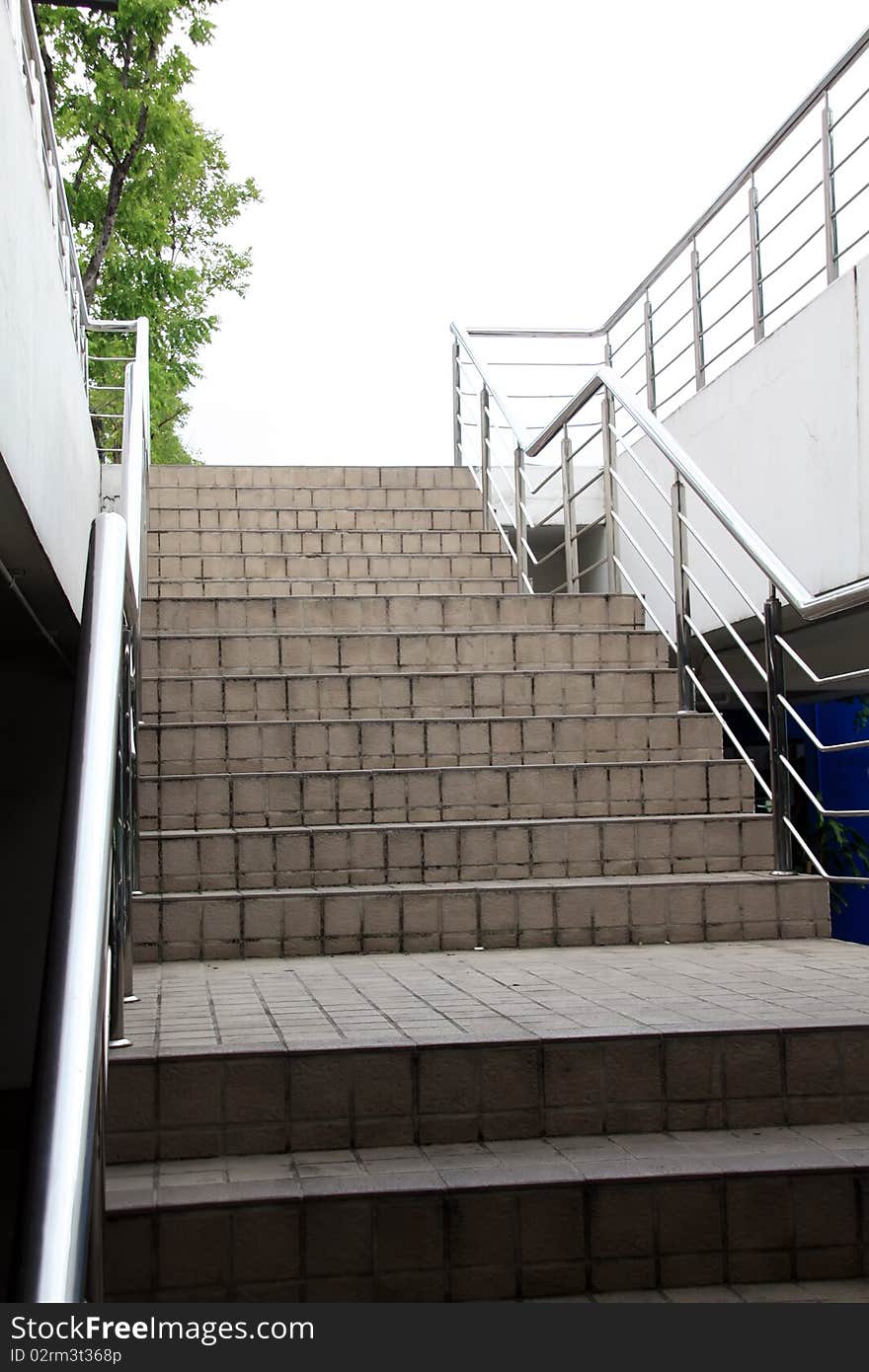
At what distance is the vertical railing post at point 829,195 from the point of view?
18.3ft

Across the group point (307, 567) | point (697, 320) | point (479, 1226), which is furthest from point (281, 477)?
point (479, 1226)

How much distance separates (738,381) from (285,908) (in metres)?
3.97

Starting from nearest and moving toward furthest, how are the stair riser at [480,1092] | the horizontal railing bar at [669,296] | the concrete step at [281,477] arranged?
the stair riser at [480,1092] → the horizontal railing bar at [669,296] → the concrete step at [281,477]

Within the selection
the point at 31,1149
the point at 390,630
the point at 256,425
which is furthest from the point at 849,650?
the point at 256,425

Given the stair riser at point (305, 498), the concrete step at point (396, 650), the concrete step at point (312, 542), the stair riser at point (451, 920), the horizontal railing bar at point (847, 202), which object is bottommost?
the stair riser at point (451, 920)

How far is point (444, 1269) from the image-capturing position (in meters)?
2.26

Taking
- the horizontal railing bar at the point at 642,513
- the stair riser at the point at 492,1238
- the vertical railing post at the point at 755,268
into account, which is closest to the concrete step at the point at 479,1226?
the stair riser at the point at 492,1238

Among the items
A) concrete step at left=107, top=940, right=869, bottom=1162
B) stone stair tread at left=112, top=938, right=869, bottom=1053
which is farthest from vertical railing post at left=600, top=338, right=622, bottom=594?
concrete step at left=107, top=940, right=869, bottom=1162

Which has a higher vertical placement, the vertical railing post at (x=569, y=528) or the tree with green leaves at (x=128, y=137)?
the tree with green leaves at (x=128, y=137)

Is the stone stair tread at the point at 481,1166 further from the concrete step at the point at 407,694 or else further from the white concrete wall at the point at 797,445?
the white concrete wall at the point at 797,445

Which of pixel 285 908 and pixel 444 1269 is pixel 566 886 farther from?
pixel 444 1269

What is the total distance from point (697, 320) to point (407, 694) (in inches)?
129

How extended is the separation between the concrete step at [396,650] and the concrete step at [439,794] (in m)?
0.97

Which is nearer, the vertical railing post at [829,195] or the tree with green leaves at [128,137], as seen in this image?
the vertical railing post at [829,195]
